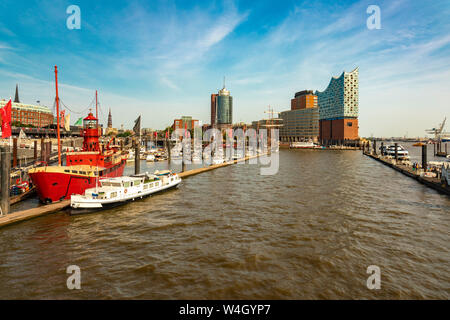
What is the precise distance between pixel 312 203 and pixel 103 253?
2285 centimetres

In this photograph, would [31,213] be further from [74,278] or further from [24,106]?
[24,106]

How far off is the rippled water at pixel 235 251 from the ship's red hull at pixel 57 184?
13.7 feet

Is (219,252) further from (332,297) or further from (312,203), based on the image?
(312,203)

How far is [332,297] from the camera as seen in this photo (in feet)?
39.9

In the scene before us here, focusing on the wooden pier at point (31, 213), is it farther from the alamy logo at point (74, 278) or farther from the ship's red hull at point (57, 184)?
the alamy logo at point (74, 278)

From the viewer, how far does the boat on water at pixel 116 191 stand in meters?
24.9

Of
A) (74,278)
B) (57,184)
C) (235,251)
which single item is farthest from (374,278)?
(57,184)

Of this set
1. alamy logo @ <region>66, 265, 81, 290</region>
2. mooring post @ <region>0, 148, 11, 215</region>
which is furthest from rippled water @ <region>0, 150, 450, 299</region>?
mooring post @ <region>0, 148, 11, 215</region>

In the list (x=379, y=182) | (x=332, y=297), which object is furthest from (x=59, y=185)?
(x=379, y=182)

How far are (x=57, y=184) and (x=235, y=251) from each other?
21838mm

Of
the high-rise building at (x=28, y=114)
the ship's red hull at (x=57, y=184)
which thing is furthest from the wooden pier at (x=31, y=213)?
the high-rise building at (x=28, y=114)

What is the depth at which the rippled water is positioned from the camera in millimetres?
12938

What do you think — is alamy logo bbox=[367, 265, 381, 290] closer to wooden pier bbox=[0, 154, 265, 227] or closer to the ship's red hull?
wooden pier bbox=[0, 154, 265, 227]

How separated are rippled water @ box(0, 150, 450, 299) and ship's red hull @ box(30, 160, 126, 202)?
13.7 feet
